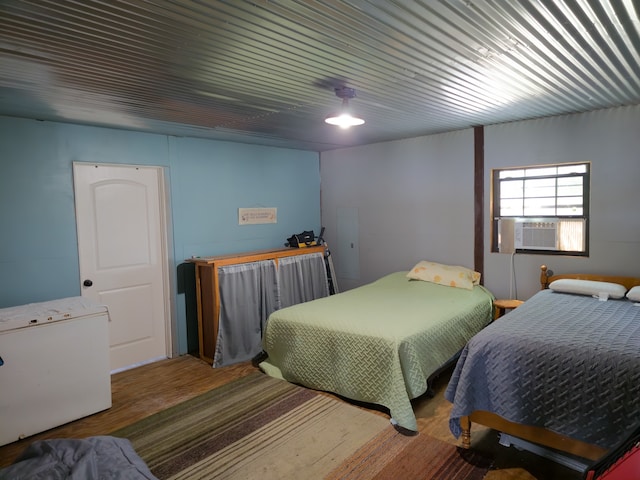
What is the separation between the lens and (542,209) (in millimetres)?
3893

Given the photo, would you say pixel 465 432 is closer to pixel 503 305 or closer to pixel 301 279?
pixel 503 305

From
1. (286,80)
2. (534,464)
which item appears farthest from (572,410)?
(286,80)

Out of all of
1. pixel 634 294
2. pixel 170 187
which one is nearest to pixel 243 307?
pixel 170 187

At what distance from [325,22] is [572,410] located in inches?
89.5

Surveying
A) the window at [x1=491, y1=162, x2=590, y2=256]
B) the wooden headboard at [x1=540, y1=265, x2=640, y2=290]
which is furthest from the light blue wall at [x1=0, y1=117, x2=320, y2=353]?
the wooden headboard at [x1=540, y1=265, x2=640, y2=290]

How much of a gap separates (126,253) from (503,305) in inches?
143

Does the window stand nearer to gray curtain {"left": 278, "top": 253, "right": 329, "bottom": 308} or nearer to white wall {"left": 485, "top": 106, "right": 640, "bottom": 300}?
white wall {"left": 485, "top": 106, "right": 640, "bottom": 300}

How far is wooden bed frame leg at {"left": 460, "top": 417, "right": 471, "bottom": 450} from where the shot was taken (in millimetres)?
2471

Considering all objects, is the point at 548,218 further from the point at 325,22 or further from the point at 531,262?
the point at 325,22

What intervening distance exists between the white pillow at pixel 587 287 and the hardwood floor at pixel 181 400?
4.08ft

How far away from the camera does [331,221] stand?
554 centimetres

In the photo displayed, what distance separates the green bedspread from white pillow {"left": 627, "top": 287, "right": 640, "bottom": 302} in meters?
1.12

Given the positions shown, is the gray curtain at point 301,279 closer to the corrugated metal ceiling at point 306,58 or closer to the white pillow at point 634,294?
the corrugated metal ceiling at point 306,58

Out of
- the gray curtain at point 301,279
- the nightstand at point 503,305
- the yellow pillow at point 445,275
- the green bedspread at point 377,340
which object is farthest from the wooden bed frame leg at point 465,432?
the gray curtain at point 301,279
